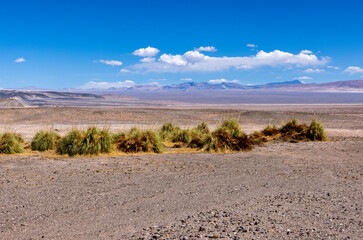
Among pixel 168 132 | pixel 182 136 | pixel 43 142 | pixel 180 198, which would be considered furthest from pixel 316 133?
pixel 43 142

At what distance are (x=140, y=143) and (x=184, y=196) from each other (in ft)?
19.7

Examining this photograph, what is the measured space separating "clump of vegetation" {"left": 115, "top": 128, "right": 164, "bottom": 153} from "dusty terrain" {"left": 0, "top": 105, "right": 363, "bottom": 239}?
108 cm

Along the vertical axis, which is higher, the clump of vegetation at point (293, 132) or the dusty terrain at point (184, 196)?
the clump of vegetation at point (293, 132)

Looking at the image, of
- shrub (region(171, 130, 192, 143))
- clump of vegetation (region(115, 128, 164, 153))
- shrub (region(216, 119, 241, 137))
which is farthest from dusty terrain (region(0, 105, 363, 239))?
shrub (region(171, 130, 192, 143))

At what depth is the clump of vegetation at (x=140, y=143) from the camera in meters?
12.5

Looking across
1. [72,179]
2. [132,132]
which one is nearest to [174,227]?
[72,179]

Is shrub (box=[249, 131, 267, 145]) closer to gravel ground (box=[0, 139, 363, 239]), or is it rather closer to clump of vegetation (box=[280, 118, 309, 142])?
clump of vegetation (box=[280, 118, 309, 142])

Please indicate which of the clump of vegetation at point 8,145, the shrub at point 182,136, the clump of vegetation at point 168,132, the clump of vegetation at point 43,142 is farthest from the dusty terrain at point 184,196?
the clump of vegetation at point 168,132

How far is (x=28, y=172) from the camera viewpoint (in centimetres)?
868

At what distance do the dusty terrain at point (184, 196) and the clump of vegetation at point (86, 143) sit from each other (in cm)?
66

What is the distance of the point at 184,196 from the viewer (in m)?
6.77

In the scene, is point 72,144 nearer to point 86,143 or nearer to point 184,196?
point 86,143

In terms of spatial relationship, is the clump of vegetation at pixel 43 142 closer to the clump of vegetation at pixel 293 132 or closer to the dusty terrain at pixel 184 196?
A: the dusty terrain at pixel 184 196

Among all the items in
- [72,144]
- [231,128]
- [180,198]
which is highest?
[231,128]
